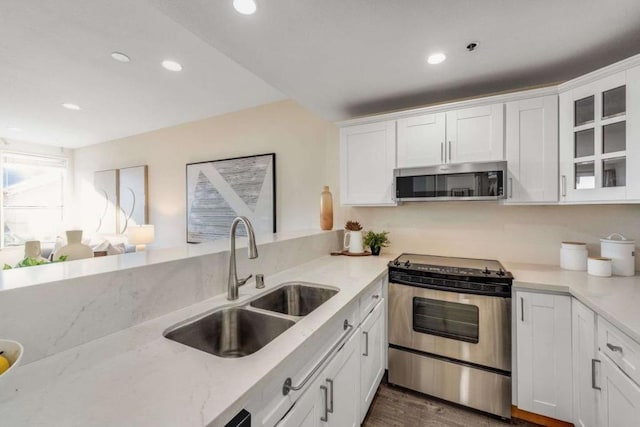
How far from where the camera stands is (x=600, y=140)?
1.64 metres

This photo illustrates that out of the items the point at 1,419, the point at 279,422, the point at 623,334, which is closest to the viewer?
the point at 1,419

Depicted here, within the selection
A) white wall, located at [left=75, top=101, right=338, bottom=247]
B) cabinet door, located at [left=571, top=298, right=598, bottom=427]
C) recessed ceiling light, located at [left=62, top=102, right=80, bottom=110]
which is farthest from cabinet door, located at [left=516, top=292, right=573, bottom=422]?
recessed ceiling light, located at [left=62, top=102, right=80, bottom=110]

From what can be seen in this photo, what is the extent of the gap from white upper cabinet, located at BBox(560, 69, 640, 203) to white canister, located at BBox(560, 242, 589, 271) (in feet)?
1.19

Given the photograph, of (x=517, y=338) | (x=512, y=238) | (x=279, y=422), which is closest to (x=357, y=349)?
(x=279, y=422)

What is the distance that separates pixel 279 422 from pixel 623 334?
147cm

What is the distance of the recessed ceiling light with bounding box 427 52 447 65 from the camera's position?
1.71 metres

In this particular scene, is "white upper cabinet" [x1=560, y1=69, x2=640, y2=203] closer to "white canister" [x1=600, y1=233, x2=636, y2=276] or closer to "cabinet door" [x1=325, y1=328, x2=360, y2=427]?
"white canister" [x1=600, y1=233, x2=636, y2=276]

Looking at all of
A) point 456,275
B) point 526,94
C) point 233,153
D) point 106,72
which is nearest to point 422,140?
point 526,94

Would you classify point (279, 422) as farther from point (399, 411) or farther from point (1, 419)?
point (399, 411)

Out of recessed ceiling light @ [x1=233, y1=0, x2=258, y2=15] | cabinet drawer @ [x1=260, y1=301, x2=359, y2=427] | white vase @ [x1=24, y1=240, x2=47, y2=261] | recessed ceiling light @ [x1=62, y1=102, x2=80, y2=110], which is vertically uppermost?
recessed ceiling light @ [x1=62, y1=102, x2=80, y2=110]

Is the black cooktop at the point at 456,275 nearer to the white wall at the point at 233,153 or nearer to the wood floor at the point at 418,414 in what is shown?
the wood floor at the point at 418,414

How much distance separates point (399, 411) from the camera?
1820 millimetres

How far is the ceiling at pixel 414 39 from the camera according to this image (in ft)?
4.32

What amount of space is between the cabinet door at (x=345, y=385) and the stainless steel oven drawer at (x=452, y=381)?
63 centimetres
